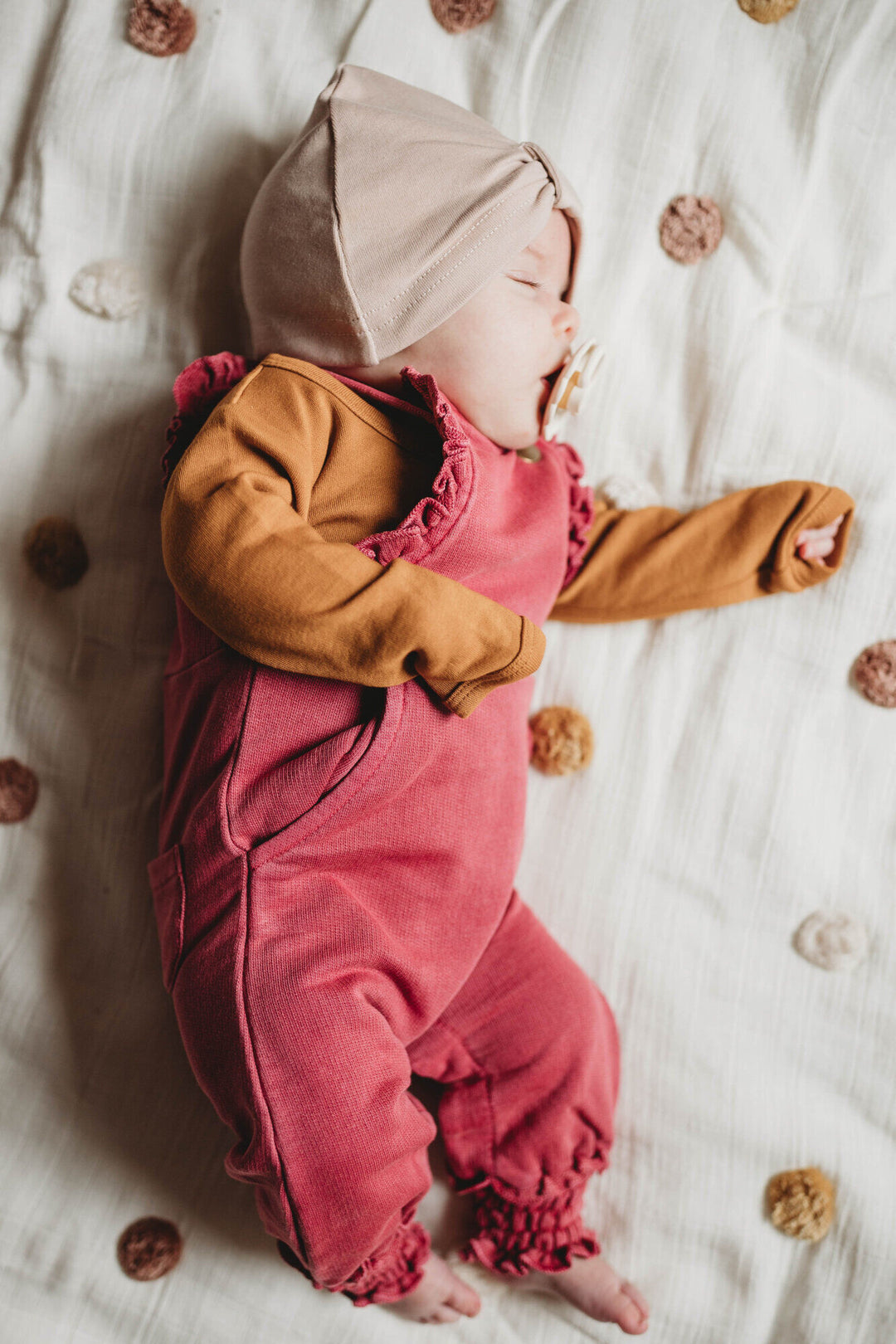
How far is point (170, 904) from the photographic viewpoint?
2.88 ft

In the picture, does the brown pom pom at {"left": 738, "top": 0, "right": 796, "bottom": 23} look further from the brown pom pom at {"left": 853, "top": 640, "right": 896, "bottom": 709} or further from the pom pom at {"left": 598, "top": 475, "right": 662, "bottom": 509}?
the brown pom pom at {"left": 853, "top": 640, "right": 896, "bottom": 709}

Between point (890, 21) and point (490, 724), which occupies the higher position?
point (890, 21)

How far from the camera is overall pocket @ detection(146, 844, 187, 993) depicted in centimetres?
86

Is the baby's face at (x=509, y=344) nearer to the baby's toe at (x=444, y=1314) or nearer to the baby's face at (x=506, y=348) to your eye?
the baby's face at (x=506, y=348)

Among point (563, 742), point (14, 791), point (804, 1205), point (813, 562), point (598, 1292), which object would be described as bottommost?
point (598, 1292)

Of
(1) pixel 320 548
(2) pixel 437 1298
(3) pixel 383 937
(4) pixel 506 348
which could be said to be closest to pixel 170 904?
(3) pixel 383 937

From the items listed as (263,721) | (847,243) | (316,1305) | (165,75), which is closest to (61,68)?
(165,75)

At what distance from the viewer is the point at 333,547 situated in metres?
0.77

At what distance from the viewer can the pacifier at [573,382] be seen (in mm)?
891

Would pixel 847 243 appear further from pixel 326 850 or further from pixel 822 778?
pixel 326 850

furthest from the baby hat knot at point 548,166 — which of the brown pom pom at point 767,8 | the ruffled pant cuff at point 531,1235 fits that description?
the ruffled pant cuff at point 531,1235

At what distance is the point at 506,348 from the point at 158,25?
1.80 ft

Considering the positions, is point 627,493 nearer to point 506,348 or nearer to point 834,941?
point 506,348

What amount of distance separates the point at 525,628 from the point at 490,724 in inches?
5.5
